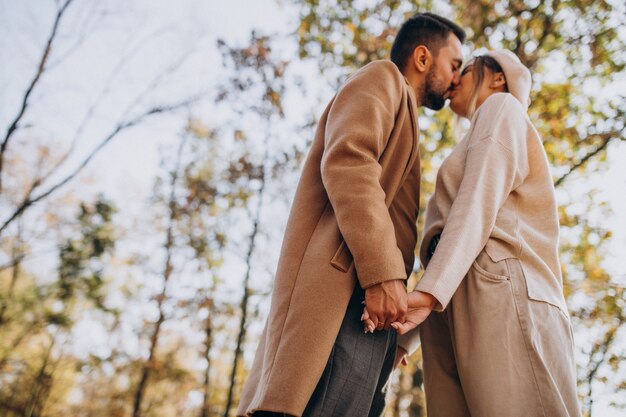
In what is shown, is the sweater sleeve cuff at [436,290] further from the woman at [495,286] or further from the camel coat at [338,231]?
the camel coat at [338,231]

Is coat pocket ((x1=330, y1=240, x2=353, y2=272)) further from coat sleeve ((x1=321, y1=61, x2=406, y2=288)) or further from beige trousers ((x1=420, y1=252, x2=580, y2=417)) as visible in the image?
beige trousers ((x1=420, y1=252, x2=580, y2=417))

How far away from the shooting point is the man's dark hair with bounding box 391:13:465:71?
277cm

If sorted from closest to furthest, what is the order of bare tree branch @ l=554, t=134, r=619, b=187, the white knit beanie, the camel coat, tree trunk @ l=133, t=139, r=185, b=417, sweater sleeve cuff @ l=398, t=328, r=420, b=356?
the camel coat < sweater sleeve cuff @ l=398, t=328, r=420, b=356 < the white knit beanie < bare tree branch @ l=554, t=134, r=619, b=187 < tree trunk @ l=133, t=139, r=185, b=417

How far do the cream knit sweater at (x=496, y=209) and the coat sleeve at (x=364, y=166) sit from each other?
245 mm

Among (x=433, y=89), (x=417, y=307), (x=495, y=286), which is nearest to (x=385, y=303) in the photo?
(x=417, y=307)

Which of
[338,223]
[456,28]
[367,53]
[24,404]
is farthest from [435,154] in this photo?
[24,404]

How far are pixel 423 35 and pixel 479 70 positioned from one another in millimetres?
400

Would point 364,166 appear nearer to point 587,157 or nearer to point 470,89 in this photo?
point 470,89

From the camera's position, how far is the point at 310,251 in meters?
1.88

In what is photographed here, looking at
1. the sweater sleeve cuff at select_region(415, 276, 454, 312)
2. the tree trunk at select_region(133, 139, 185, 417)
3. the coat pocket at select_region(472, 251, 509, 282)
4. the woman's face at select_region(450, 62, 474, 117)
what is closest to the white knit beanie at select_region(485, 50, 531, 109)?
the woman's face at select_region(450, 62, 474, 117)

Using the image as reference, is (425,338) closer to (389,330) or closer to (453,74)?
(389,330)

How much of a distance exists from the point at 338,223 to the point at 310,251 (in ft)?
0.53

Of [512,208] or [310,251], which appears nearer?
[310,251]

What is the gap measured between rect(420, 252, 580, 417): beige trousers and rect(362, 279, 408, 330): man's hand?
0.35m
